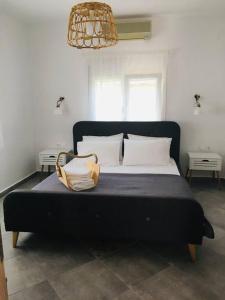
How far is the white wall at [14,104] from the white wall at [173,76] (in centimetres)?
21

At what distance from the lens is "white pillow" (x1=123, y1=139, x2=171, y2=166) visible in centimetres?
344

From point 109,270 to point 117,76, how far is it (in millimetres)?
2944

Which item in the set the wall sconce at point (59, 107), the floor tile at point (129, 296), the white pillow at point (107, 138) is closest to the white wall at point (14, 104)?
the wall sconce at point (59, 107)

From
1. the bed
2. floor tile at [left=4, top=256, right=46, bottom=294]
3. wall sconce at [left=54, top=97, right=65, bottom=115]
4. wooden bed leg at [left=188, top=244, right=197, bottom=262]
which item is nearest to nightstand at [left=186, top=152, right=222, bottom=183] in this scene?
the bed

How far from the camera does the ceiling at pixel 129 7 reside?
10.6 ft

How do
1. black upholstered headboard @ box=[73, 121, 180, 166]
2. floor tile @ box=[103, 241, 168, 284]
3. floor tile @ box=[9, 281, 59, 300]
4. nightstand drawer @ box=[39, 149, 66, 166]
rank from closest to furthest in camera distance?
1. floor tile @ box=[9, 281, 59, 300]
2. floor tile @ box=[103, 241, 168, 284]
3. black upholstered headboard @ box=[73, 121, 180, 166]
4. nightstand drawer @ box=[39, 149, 66, 166]

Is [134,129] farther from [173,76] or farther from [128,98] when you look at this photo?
[173,76]

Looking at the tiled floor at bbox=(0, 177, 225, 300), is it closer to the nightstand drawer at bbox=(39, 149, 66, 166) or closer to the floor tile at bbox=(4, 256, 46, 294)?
the floor tile at bbox=(4, 256, 46, 294)

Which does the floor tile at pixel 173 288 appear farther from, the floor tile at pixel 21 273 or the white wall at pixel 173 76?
the white wall at pixel 173 76

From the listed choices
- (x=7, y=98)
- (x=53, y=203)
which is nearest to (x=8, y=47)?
(x=7, y=98)

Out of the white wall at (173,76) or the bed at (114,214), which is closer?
the bed at (114,214)

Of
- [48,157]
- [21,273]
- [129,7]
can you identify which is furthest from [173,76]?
[21,273]

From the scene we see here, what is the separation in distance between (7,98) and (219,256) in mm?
3406

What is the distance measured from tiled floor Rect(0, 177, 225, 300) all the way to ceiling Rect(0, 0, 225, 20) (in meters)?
2.99
